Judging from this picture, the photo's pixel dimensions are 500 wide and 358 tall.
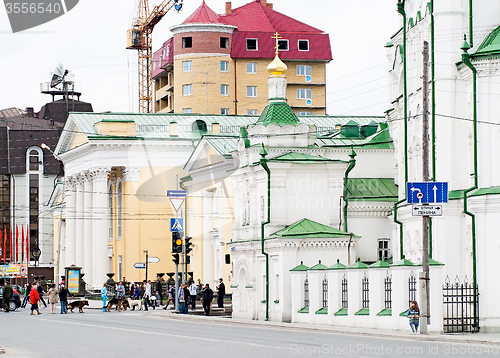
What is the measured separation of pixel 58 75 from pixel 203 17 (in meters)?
31.2

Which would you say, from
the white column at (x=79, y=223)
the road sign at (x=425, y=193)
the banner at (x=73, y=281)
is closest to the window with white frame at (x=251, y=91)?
the white column at (x=79, y=223)

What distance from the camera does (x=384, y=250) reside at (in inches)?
1906

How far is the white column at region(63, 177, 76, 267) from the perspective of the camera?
9031 centimetres

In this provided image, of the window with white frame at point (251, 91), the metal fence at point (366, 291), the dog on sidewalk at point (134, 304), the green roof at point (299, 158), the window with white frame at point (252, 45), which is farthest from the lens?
the window with white frame at point (251, 91)

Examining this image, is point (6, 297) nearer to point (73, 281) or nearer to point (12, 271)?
point (73, 281)

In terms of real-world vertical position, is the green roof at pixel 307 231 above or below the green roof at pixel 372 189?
below

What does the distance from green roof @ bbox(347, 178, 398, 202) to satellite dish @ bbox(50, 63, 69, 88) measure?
81.3 m

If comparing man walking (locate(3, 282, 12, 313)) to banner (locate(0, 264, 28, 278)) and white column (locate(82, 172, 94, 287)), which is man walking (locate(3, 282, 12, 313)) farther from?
white column (locate(82, 172, 94, 287))

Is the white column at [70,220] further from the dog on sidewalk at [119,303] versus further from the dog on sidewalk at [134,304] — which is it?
the dog on sidewalk at [134,304]

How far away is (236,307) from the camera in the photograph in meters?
46.3

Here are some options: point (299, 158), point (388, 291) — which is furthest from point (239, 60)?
point (388, 291)

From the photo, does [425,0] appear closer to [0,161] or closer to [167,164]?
[167,164]

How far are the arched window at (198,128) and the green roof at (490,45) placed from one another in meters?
47.1

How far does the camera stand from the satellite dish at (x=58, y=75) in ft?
416
